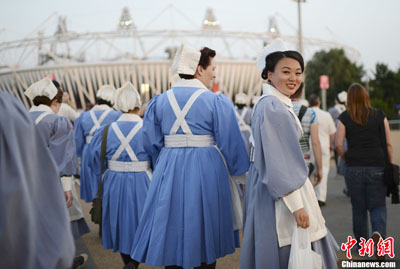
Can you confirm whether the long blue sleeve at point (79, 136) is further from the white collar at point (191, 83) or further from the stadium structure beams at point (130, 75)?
the stadium structure beams at point (130, 75)

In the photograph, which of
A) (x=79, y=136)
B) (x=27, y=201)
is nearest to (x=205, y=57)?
(x=27, y=201)

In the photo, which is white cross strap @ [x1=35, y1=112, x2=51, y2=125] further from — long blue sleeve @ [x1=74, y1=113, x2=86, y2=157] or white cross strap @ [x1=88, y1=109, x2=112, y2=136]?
long blue sleeve @ [x1=74, y1=113, x2=86, y2=157]

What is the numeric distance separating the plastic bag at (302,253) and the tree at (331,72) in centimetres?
4805

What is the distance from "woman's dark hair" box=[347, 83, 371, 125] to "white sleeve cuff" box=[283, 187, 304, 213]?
Result: 2324 mm

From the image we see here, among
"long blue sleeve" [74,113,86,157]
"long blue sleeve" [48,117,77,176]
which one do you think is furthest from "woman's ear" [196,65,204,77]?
"long blue sleeve" [74,113,86,157]

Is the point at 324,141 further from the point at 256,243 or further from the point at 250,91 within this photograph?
the point at 250,91

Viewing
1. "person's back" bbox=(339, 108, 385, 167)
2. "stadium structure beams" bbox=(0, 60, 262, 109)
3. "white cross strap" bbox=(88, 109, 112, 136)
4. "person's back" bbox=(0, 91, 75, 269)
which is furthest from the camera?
"stadium structure beams" bbox=(0, 60, 262, 109)

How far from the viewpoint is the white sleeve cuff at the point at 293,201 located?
9.32 ft

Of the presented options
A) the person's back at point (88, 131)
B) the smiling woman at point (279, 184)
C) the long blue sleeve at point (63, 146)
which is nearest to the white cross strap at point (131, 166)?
the long blue sleeve at point (63, 146)

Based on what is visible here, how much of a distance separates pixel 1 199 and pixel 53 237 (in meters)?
0.24

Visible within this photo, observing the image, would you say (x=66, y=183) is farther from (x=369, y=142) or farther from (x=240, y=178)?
(x=369, y=142)

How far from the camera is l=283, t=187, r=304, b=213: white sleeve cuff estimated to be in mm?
2842

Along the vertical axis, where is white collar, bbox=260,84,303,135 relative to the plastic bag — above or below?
above

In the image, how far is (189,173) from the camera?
12.6ft
